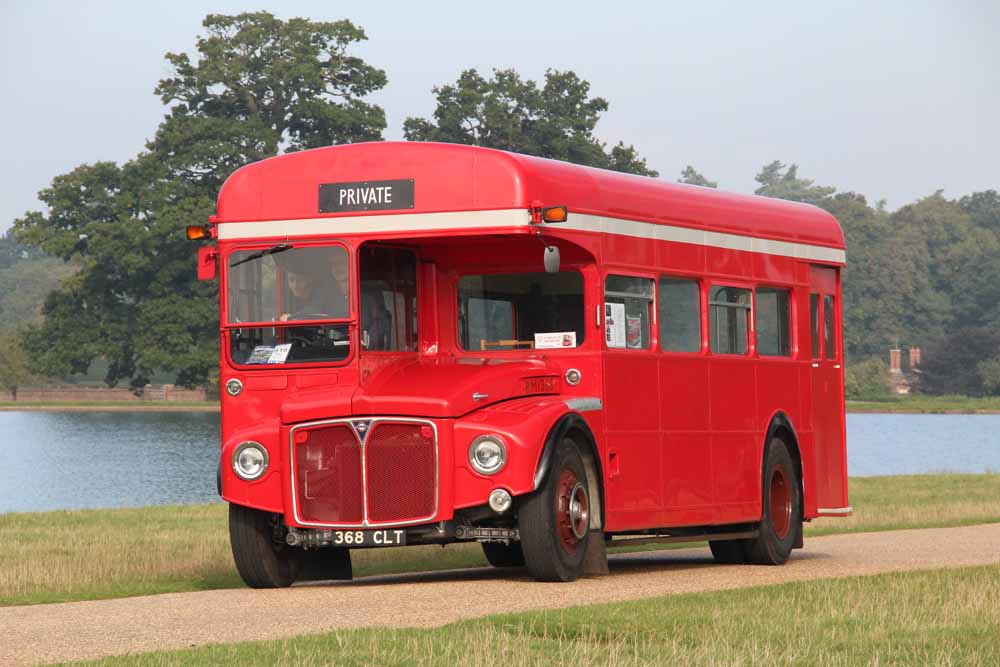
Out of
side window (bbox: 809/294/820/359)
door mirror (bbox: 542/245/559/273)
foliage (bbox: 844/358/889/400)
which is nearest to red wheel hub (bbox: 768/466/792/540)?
side window (bbox: 809/294/820/359)

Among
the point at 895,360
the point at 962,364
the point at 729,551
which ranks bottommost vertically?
the point at 729,551

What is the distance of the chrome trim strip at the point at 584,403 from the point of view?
49.9ft

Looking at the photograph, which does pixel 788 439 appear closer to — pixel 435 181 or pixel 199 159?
pixel 435 181

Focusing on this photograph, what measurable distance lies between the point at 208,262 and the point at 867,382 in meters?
108

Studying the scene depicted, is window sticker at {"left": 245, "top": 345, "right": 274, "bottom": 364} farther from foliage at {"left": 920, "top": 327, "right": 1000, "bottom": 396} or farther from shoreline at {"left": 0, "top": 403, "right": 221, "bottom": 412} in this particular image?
foliage at {"left": 920, "top": 327, "right": 1000, "bottom": 396}

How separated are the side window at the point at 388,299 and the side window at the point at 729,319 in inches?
119

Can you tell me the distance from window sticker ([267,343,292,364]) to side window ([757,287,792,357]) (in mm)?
5047

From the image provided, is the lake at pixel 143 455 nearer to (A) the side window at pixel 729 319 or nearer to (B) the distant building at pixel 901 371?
(A) the side window at pixel 729 319

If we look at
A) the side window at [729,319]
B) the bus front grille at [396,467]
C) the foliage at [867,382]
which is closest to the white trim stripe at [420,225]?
the side window at [729,319]

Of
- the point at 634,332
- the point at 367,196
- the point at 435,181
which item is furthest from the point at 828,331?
the point at 367,196

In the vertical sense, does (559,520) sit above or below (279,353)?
below

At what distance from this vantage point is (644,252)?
16.5 meters

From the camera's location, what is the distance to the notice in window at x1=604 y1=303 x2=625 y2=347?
15.8 meters

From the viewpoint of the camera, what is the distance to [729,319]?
706 inches
